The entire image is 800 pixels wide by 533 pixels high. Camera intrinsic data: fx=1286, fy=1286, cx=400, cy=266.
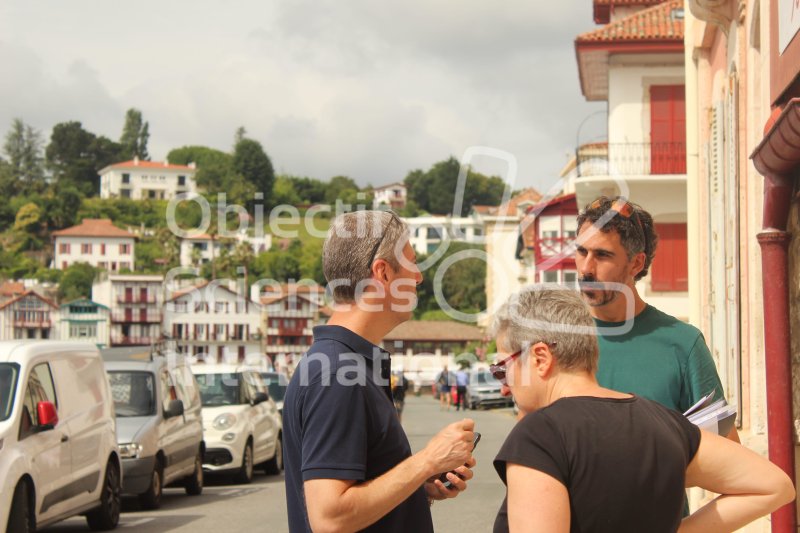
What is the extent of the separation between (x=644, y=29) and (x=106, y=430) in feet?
78.8

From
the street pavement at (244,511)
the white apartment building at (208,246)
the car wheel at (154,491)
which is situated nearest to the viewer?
the street pavement at (244,511)

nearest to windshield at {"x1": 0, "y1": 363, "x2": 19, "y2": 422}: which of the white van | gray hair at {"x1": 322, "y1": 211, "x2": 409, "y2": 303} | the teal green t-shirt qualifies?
the white van

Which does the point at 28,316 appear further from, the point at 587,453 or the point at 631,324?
the point at 587,453

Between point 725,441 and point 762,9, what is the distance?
6.09m

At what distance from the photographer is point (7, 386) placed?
1070cm

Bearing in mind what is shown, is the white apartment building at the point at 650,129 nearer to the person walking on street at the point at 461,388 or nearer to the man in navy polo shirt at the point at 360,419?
the person walking on street at the point at 461,388

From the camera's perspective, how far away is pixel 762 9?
8.97 metres

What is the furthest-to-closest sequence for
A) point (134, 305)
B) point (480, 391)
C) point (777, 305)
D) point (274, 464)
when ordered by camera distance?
1. point (134, 305)
2. point (480, 391)
3. point (274, 464)
4. point (777, 305)

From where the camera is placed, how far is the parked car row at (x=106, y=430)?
1050 centimetres

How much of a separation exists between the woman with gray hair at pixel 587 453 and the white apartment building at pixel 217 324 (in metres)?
138

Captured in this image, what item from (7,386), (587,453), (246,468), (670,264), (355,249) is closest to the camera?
(587,453)

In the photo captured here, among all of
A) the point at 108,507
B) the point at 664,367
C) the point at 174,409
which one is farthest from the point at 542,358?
the point at 174,409

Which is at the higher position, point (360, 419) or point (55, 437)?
point (360, 419)

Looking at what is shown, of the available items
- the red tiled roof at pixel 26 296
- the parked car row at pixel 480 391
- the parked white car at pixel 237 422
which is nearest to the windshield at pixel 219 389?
the parked white car at pixel 237 422
